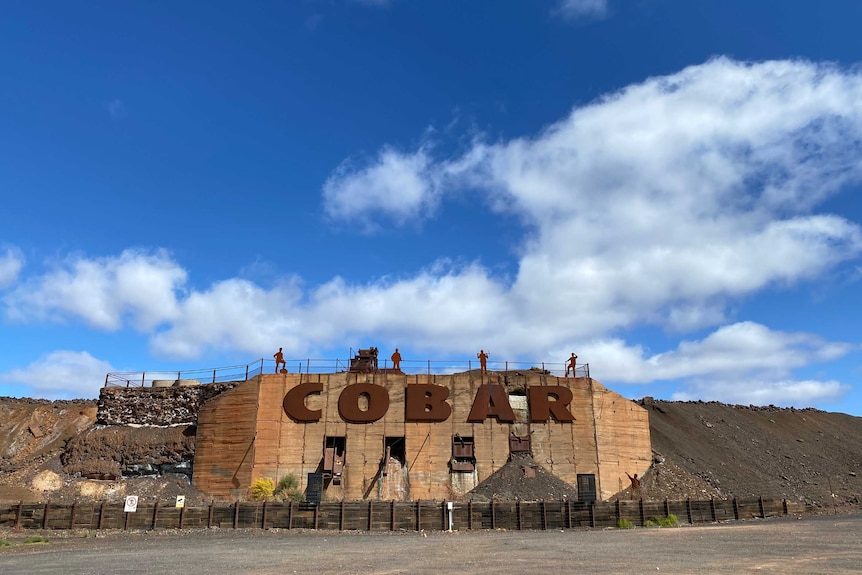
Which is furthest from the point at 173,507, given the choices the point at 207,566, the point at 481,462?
the point at 481,462

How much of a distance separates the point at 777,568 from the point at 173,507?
1129 inches

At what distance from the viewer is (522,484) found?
43.1m

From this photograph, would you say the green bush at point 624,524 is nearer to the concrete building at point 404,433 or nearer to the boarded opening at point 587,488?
the boarded opening at point 587,488

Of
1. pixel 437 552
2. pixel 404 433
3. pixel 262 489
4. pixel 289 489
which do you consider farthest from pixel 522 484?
pixel 437 552

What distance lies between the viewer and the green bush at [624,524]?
116 ft

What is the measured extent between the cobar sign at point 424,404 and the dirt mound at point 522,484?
3267mm

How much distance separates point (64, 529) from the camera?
106 feet

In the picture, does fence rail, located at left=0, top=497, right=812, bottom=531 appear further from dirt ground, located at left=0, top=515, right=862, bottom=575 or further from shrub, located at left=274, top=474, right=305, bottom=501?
shrub, located at left=274, top=474, right=305, bottom=501

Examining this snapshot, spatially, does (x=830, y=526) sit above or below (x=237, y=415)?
below

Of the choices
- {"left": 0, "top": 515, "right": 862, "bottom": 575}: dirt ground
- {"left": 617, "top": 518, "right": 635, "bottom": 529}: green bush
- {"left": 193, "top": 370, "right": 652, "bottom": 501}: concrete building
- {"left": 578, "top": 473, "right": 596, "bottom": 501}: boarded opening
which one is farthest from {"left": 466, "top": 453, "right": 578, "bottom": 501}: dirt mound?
{"left": 0, "top": 515, "right": 862, "bottom": 575}: dirt ground

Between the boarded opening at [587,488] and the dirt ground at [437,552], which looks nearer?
the dirt ground at [437,552]

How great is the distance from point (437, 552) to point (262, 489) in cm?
2312

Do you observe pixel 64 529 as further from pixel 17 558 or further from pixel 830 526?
pixel 830 526

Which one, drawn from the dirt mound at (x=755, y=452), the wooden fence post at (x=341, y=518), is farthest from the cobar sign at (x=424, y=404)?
the wooden fence post at (x=341, y=518)
